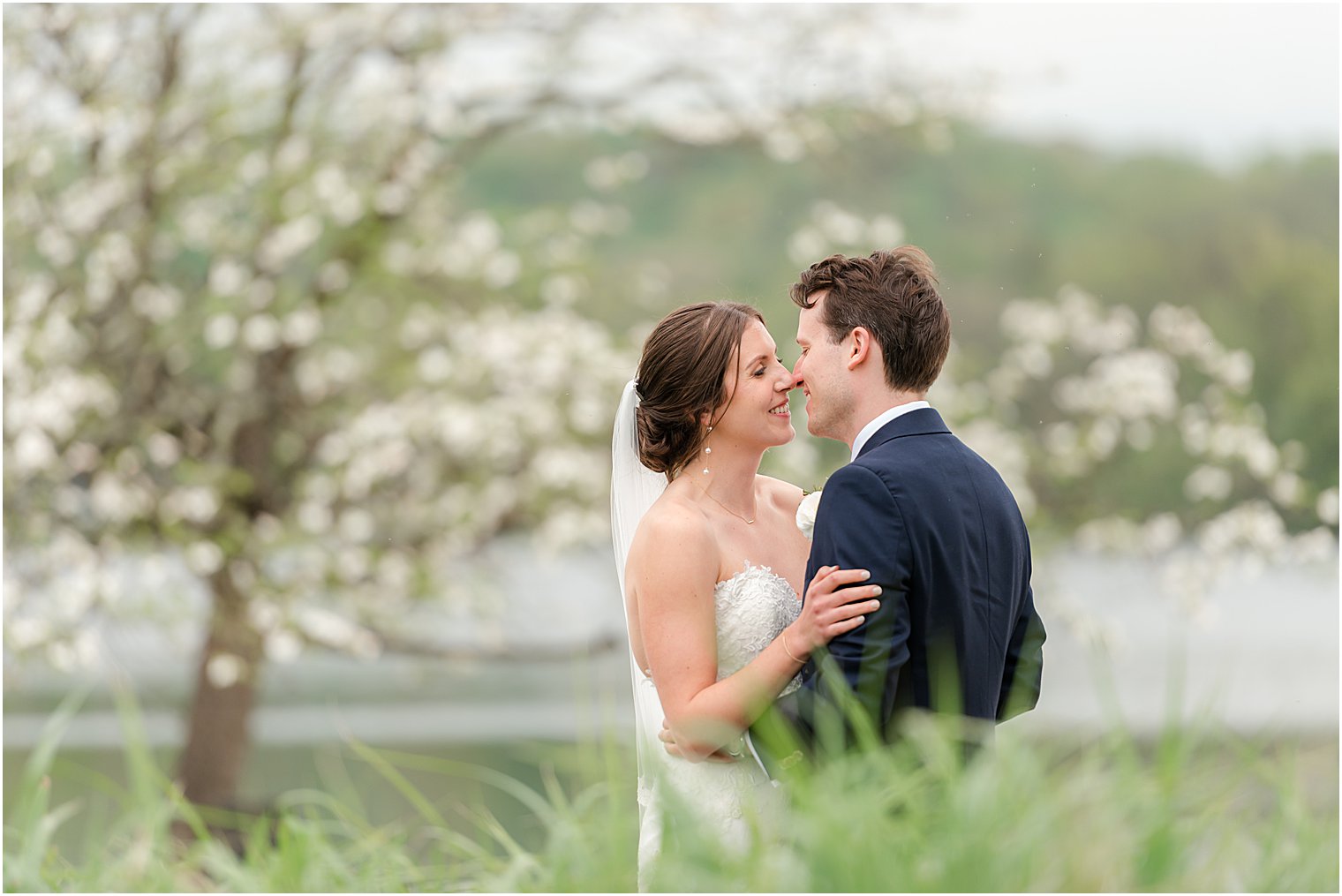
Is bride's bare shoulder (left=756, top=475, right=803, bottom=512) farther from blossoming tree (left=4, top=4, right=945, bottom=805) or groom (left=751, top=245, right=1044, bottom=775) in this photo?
blossoming tree (left=4, top=4, right=945, bottom=805)

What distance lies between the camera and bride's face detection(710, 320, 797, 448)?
3.32 metres

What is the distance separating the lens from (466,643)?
944cm

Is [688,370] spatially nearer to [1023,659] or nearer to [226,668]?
[1023,659]

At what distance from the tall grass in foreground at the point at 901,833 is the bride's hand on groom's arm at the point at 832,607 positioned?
0.56 m

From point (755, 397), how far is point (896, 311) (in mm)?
494

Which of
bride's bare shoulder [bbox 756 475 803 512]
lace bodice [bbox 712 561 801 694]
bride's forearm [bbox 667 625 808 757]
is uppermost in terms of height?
bride's bare shoulder [bbox 756 475 803 512]

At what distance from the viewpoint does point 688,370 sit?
3.39 metres

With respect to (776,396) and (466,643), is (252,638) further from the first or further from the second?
(776,396)

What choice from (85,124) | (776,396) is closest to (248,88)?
(85,124)

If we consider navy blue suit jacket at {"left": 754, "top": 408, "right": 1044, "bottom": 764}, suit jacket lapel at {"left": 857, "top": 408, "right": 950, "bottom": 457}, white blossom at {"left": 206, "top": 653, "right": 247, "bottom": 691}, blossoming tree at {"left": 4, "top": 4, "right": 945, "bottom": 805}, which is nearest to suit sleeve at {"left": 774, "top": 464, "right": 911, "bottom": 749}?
navy blue suit jacket at {"left": 754, "top": 408, "right": 1044, "bottom": 764}

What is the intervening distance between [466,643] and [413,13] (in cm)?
435

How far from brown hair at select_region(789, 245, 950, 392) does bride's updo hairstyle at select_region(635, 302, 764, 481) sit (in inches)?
15.6

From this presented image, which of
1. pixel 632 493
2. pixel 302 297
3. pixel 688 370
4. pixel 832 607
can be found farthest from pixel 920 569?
pixel 302 297

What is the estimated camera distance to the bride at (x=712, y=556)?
3.08 metres
